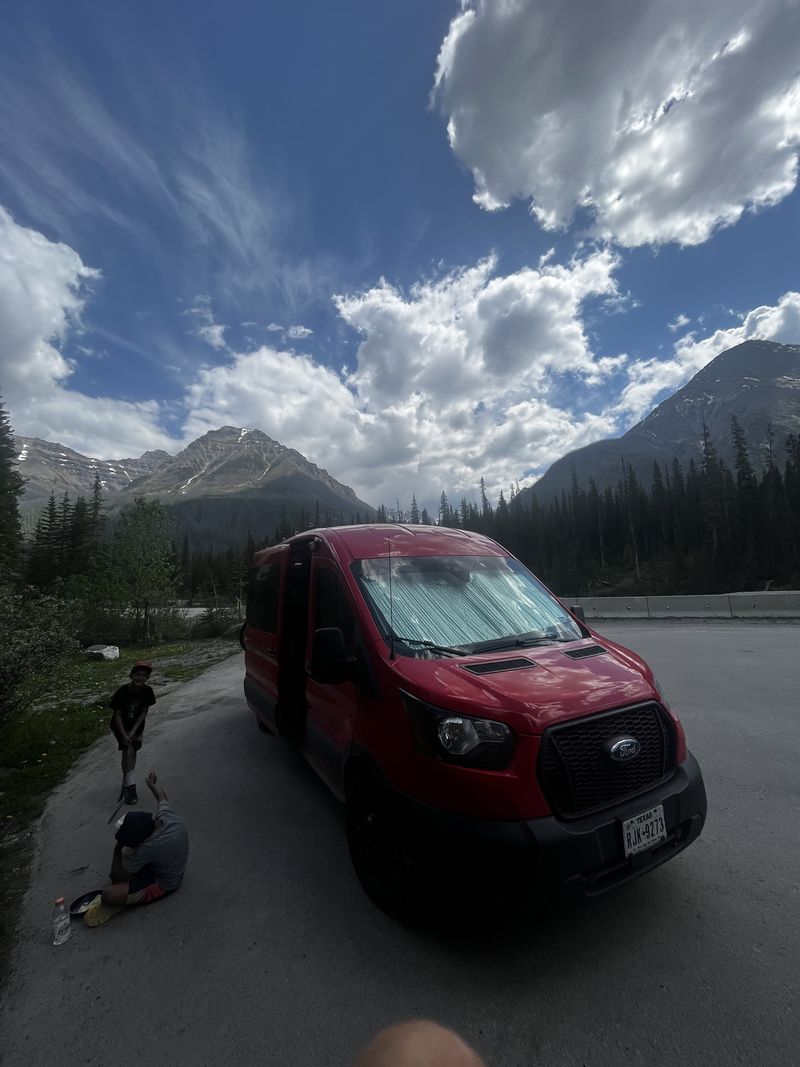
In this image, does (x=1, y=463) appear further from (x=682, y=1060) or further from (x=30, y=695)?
(x=682, y=1060)

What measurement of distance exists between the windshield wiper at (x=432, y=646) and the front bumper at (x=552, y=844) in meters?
0.95

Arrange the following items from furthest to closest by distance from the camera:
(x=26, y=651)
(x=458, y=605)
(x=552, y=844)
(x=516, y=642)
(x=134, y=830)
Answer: (x=26, y=651)
(x=458, y=605)
(x=516, y=642)
(x=134, y=830)
(x=552, y=844)

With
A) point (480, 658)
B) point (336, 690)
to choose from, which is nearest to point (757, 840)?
point (480, 658)

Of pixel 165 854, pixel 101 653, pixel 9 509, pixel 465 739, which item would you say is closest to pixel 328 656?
pixel 465 739

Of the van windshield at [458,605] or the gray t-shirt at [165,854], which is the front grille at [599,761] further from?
the gray t-shirt at [165,854]

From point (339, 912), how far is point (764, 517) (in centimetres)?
7236

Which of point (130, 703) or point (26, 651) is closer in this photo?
point (130, 703)

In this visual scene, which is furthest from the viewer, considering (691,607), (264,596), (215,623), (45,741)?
(215,623)

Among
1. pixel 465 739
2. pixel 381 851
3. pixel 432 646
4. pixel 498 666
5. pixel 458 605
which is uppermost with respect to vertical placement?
pixel 458 605

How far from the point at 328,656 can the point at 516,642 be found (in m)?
1.36

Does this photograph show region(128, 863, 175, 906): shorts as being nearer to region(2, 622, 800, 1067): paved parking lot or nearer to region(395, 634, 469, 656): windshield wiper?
region(2, 622, 800, 1067): paved parking lot

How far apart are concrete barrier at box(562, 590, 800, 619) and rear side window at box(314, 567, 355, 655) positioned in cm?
1170

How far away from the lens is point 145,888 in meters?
3.43

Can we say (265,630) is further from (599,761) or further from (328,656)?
(599,761)
